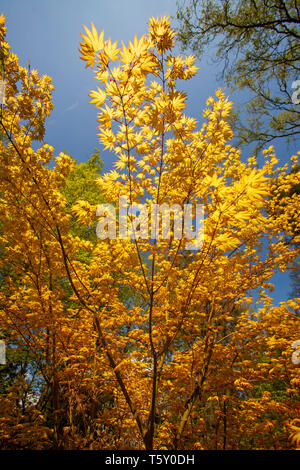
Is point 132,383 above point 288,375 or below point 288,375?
below

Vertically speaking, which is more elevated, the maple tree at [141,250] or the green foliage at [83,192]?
the green foliage at [83,192]

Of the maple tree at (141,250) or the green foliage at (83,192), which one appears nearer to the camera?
the maple tree at (141,250)

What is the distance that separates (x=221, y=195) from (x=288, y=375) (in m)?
3.16

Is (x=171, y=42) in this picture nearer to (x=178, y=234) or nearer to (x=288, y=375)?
(x=178, y=234)

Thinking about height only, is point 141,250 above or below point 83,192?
below

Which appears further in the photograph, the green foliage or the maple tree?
the green foliage

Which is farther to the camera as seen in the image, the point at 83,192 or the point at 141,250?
the point at 83,192

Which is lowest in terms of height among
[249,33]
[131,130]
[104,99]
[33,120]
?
[104,99]

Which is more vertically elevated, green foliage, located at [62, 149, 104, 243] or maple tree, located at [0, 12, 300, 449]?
green foliage, located at [62, 149, 104, 243]
